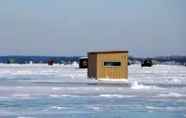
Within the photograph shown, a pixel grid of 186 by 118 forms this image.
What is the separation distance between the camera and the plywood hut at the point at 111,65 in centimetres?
4497

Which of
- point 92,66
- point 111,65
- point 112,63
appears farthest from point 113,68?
point 92,66

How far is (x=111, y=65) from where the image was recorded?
1790 inches

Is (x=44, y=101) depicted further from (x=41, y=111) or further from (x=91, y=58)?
(x=91, y=58)

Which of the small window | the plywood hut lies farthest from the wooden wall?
the small window

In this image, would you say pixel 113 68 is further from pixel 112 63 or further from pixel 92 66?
pixel 92 66

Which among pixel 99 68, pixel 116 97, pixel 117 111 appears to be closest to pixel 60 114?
pixel 117 111

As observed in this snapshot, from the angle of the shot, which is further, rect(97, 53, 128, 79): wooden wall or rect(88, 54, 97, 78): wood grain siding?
rect(88, 54, 97, 78): wood grain siding

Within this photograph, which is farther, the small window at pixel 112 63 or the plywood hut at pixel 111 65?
the small window at pixel 112 63

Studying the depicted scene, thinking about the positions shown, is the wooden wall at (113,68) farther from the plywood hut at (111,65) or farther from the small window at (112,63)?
the small window at (112,63)

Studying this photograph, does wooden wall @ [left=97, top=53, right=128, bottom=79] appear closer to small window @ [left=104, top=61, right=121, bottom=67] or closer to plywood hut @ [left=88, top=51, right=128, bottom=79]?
plywood hut @ [left=88, top=51, right=128, bottom=79]

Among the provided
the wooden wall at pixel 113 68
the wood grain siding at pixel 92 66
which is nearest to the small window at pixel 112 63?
the wooden wall at pixel 113 68

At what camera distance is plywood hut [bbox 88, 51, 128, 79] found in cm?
4497

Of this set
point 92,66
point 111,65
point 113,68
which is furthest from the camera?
point 92,66

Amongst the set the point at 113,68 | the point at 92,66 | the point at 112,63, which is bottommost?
the point at 113,68
